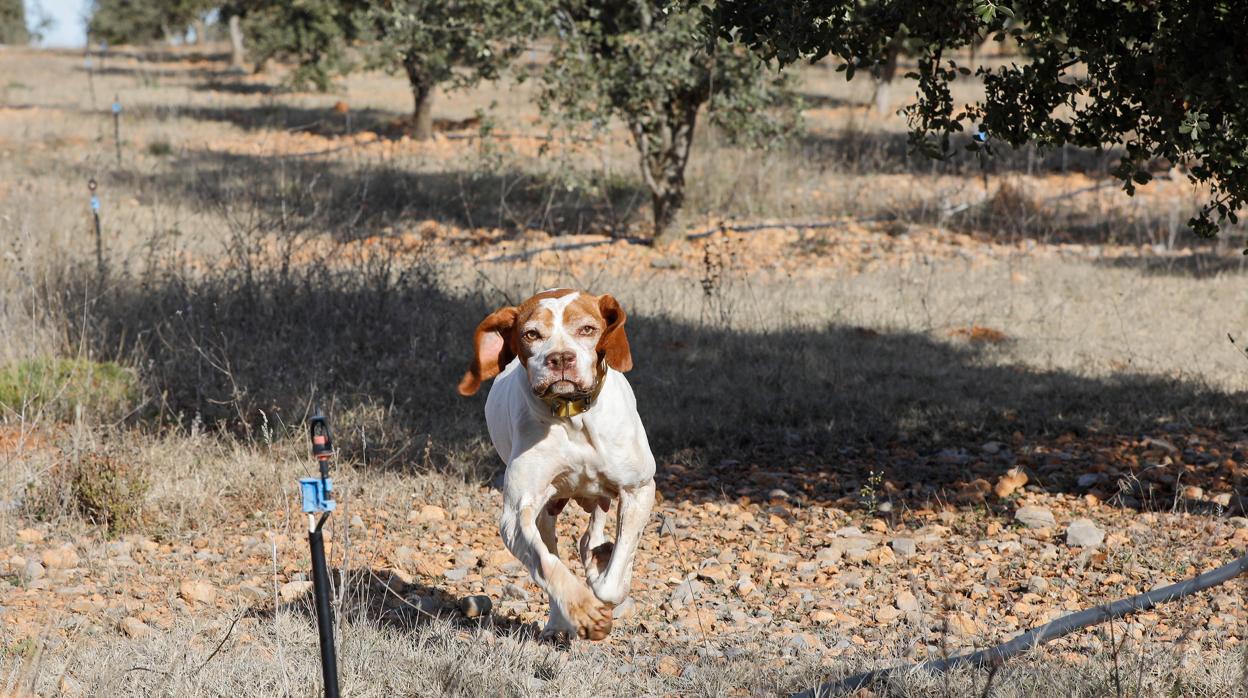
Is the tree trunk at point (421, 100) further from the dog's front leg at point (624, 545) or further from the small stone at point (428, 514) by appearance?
the dog's front leg at point (624, 545)

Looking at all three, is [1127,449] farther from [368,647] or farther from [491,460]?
[368,647]

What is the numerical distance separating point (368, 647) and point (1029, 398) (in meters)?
4.93

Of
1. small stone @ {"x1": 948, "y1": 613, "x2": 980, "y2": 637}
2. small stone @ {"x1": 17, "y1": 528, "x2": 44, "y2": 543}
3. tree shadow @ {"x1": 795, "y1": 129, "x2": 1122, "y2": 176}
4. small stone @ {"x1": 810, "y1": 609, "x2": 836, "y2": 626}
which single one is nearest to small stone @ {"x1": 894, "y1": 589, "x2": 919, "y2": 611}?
small stone @ {"x1": 948, "y1": 613, "x2": 980, "y2": 637}

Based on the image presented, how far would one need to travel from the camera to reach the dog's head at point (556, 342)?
3406 millimetres

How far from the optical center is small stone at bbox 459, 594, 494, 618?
4.54 meters

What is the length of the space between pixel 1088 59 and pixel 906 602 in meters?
2.26

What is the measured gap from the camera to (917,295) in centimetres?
1054

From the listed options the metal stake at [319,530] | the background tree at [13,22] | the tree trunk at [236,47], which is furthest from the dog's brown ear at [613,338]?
the background tree at [13,22]

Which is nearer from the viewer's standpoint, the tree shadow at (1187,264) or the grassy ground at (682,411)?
the grassy ground at (682,411)

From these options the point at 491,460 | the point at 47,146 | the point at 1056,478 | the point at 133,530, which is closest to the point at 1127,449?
the point at 1056,478

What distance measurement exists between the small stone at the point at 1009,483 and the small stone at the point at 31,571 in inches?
166

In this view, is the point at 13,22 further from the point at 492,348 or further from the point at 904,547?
the point at 492,348

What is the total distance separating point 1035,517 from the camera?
18.2ft

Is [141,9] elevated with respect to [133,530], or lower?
elevated
